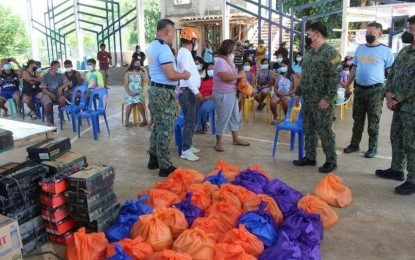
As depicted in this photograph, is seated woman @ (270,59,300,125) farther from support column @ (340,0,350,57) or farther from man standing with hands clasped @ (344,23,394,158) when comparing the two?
support column @ (340,0,350,57)

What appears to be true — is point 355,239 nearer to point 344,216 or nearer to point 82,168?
point 344,216

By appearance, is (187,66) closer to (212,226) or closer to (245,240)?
(212,226)

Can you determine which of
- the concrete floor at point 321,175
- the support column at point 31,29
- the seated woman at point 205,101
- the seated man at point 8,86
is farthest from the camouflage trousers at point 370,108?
the support column at point 31,29

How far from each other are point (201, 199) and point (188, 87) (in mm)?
1913

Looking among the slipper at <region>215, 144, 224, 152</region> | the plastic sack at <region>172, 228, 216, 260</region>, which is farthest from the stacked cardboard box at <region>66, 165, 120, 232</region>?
the slipper at <region>215, 144, 224, 152</region>

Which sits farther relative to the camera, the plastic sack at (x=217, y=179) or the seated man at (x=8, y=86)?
the seated man at (x=8, y=86)

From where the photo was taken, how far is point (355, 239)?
2902 mm

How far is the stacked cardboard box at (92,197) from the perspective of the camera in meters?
2.71

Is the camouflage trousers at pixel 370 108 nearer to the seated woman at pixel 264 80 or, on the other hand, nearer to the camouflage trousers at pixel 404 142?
the camouflage trousers at pixel 404 142

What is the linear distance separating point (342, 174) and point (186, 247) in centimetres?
244

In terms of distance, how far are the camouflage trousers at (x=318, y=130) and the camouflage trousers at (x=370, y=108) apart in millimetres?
779

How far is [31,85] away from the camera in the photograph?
25.8 ft

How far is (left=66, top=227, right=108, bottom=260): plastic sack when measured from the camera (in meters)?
2.55

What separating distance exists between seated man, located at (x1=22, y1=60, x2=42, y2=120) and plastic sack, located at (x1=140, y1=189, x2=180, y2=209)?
565cm
